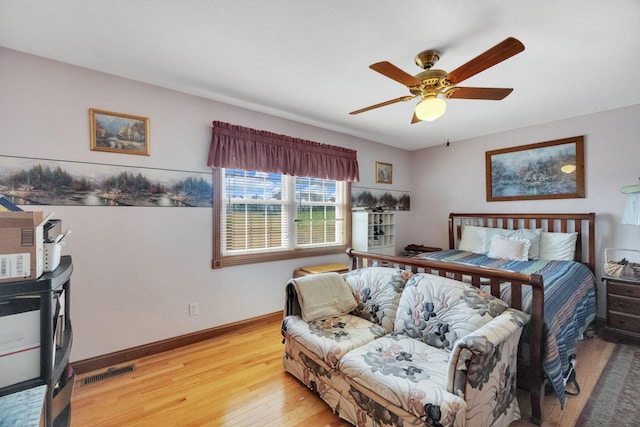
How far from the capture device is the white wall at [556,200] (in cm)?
300

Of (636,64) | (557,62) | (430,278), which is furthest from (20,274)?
(636,64)

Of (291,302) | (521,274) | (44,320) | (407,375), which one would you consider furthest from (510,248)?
(44,320)

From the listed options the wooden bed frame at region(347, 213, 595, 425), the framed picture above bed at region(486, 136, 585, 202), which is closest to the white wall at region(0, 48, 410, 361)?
the wooden bed frame at region(347, 213, 595, 425)

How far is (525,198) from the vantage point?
12.2 ft

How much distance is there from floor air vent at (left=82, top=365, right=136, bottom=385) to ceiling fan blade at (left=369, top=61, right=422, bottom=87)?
2.93 metres

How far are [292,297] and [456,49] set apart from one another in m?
2.24

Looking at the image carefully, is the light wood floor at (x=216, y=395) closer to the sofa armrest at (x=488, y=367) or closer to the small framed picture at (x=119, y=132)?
the sofa armrest at (x=488, y=367)

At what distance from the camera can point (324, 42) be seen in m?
1.85

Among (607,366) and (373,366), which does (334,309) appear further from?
(607,366)

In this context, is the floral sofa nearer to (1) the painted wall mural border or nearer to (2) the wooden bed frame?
(2) the wooden bed frame

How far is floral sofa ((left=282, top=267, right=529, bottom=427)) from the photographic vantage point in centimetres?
129

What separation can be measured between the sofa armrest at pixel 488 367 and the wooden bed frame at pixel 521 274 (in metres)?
0.14

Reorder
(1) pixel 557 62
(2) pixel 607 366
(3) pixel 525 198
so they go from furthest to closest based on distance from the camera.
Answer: (3) pixel 525 198 < (2) pixel 607 366 < (1) pixel 557 62

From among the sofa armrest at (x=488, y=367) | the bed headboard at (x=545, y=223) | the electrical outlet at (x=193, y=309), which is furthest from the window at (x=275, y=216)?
the sofa armrest at (x=488, y=367)
